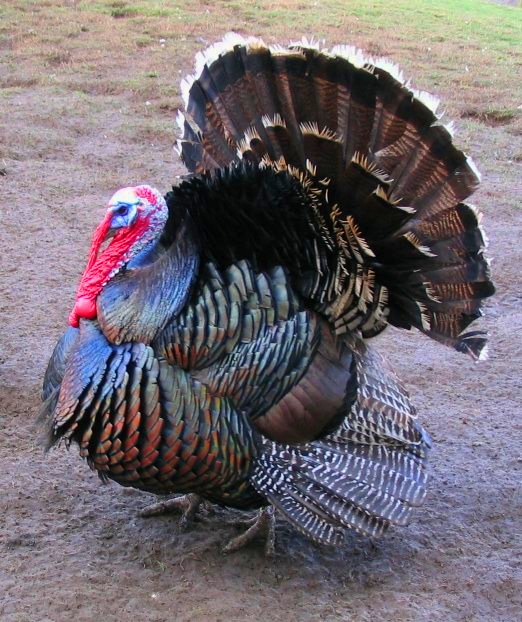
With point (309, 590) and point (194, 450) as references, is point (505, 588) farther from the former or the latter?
point (194, 450)

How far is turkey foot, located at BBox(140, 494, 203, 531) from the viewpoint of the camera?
450 centimetres

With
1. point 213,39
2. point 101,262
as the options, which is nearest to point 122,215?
point 101,262

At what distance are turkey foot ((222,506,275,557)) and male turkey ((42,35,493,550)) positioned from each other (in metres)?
0.29

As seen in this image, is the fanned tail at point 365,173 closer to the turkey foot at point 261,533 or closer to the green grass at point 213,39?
the turkey foot at point 261,533

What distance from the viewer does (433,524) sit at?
4.57 meters

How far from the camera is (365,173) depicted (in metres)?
3.78

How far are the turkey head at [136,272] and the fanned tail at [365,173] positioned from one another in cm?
48

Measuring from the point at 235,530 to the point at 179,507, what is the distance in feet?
1.04

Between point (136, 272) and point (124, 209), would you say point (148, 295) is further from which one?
point (124, 209)

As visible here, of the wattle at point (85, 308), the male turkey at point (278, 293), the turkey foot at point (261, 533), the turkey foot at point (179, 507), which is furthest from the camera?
the turkey foot at point (179, 507)

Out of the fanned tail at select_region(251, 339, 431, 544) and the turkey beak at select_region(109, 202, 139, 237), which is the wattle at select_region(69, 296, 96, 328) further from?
the fanned tail at select_region(251, 339, 431, 544)

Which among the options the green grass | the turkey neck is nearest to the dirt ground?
the turkey neck

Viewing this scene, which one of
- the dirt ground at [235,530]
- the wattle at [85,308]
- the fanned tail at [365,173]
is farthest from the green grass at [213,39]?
the wattle at [85,308]

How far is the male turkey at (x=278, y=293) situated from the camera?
3.69 metres
